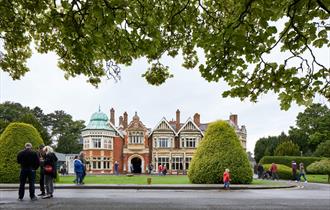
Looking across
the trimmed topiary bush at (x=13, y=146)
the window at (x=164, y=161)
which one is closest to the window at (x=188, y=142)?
the window at (x=164, y=161)

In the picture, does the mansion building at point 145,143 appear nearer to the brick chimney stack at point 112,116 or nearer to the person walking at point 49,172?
the brick chimney stack at point 112,116

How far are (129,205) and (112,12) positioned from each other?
558 cm

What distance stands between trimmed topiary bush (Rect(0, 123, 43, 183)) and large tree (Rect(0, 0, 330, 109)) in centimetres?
1554

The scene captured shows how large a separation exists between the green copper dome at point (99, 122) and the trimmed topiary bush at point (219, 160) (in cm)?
4699

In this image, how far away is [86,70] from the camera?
13461 mm

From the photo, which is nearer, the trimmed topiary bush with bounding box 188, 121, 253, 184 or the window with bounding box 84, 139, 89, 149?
the trimmed topiary bush with bounding box 188, 121, 253, 184

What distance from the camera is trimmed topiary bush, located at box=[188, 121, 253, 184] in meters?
27.9

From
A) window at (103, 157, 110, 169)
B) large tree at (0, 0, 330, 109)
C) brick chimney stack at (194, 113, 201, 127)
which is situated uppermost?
brick chimney stack at (194, 113, 201, 127)

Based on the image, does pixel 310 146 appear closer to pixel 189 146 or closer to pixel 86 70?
pixel 189 146

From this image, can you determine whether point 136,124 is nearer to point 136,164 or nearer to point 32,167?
point 136,164

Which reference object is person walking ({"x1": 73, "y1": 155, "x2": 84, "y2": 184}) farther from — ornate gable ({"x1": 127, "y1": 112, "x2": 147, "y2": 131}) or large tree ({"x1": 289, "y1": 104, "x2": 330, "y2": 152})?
large tree ({"x1": 289, "y1": 104, "x2": 330, "y2": 152})

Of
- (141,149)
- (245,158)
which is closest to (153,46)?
(245,158)

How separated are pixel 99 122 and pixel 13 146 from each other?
157 feet

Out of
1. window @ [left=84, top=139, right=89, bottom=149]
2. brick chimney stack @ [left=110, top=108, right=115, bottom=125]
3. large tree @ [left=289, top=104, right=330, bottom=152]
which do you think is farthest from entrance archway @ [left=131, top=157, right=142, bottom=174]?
large tree @ [left=289, top=104, right=330, bottom=152]
